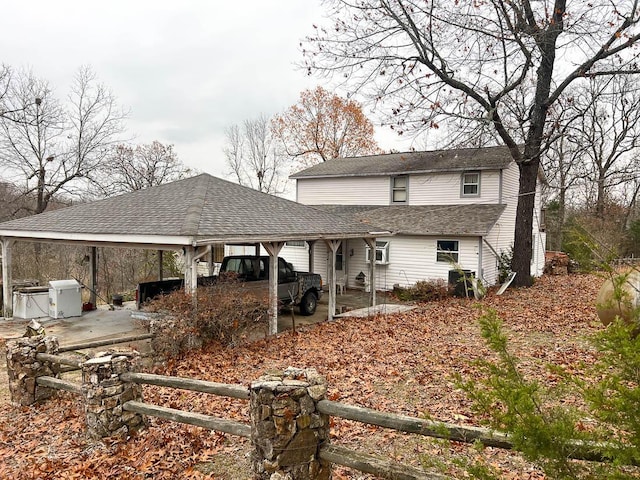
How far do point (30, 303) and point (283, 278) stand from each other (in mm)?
8108

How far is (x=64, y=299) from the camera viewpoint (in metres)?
14.0

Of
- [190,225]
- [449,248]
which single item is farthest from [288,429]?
[449,248]

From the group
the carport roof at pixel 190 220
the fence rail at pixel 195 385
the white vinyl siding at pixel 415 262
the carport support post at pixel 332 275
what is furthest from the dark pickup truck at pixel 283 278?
the fence rail at pixel 195 385

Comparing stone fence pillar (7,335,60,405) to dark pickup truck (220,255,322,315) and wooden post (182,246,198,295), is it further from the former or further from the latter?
dark pickup truck (220,255,322,315)

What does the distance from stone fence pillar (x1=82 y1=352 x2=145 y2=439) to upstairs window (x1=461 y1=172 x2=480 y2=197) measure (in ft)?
58.5

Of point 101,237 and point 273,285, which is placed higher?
point 101,237

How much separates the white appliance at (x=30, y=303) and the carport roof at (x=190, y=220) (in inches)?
75.7

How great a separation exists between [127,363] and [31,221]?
1093 centimetres

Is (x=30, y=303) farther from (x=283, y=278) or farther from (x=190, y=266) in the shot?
(x=283, y=278)

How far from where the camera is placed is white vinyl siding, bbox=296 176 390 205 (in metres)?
23.0

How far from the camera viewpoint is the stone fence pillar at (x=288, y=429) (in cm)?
382

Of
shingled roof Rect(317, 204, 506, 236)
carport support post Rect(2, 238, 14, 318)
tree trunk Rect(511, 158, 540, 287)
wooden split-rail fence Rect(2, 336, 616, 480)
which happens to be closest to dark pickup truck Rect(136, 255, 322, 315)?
shingled roof Rect(317, 204, 506, 236)

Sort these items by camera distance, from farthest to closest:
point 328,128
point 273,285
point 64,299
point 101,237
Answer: point 328,128 → point 64,299 → point 273,285 → point 101,237

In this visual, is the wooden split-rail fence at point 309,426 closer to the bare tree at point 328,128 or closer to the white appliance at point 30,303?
the white appliance at point 30,303
